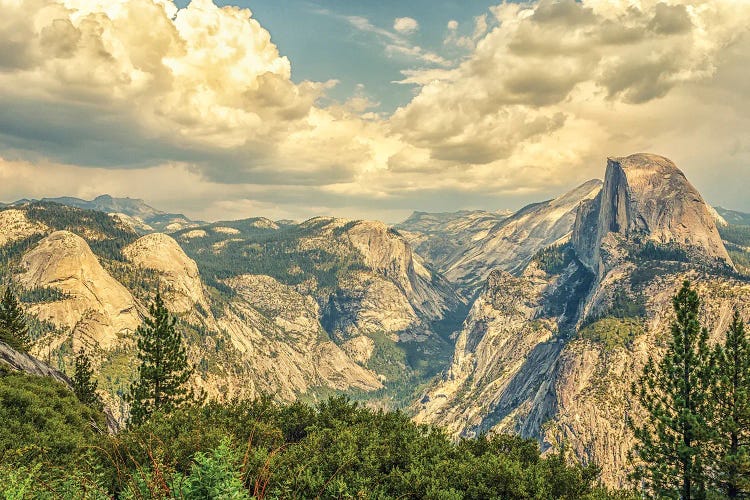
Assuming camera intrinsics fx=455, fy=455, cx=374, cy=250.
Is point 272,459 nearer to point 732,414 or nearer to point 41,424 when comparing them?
point 41,424

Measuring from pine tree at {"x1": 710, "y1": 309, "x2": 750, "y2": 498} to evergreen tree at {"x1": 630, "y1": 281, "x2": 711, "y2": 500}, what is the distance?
99cm

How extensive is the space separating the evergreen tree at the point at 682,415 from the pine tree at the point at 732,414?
3.25 feet

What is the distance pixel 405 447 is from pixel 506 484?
8416mm

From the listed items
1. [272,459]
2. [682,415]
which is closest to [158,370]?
[272,459]

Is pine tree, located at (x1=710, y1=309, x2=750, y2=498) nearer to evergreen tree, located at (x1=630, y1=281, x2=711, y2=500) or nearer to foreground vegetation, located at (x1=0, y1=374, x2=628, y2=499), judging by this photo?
evergreen tree, located at (x1=630, y1=281, x2=711, y2=500)

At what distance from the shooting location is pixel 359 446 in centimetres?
3366

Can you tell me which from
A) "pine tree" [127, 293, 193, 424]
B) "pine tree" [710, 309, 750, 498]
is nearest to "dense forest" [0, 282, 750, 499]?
"pine tree" [710, 309, 750, 498]

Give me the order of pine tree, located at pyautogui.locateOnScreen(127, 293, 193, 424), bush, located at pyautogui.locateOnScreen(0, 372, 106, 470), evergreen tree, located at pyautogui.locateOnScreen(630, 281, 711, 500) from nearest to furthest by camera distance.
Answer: bush, located at pyautogui.locateOnScreen(0, 372, 106, 470) < evergreen tree, located at pyautogui.locateOnScreen(630, 281, 711, 500) < pine tree, located at pyautogui.locateOnScreen(127, 293, 193, 424)

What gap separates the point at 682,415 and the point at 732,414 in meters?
3.77

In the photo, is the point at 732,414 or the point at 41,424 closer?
the point at 41,424

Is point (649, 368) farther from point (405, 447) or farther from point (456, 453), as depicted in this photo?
point (405, 447)

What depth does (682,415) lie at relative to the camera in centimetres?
4088

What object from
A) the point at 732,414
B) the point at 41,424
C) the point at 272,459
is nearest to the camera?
the point at 272,459

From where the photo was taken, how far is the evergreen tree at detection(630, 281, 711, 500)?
40.4 meters
